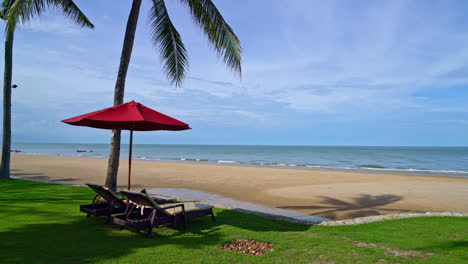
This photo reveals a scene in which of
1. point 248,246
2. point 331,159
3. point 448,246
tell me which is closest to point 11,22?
point 248,246

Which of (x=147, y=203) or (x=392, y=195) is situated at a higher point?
(x=147, y=203)

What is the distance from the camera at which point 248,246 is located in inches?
170

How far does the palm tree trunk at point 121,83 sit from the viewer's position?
695cm

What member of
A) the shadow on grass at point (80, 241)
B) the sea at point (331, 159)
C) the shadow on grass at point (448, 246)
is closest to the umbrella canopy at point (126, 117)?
the shadow on grass at point (80, 241)

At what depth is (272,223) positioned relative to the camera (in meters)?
5.87

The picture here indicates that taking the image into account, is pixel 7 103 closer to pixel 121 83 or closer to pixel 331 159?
pixel 121 83

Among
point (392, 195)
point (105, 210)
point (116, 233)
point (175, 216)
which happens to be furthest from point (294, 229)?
point (392, 195)

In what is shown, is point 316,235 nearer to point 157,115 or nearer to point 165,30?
point 157,115

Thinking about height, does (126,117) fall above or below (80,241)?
above

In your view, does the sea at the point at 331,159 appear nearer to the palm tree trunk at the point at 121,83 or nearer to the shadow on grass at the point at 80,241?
the palm tree trunk at the point at 121,83

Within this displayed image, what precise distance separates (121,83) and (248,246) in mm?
5009

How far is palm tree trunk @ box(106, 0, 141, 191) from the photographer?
22.8 ft

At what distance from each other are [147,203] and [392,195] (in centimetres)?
991

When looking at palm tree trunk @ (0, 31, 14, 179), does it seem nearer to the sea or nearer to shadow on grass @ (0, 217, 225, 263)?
shadow on grass @ (0, 217, 225, 263)
